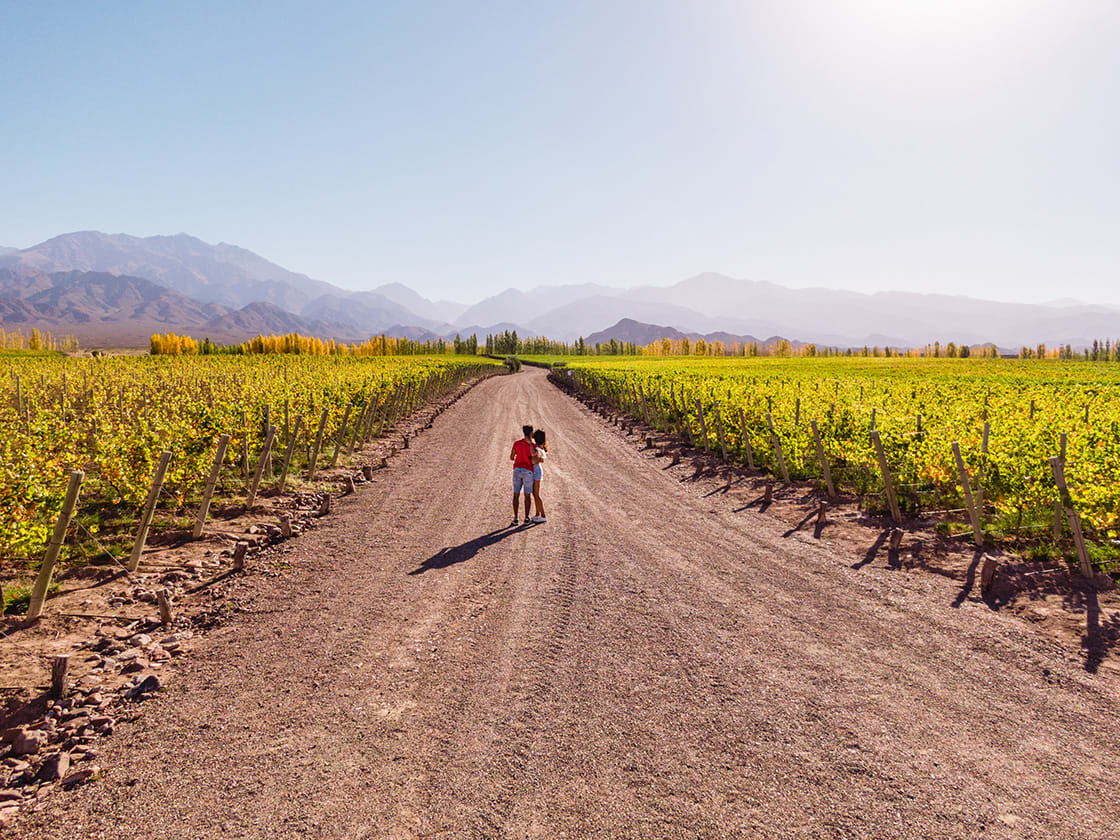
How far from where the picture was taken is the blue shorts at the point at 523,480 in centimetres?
1295

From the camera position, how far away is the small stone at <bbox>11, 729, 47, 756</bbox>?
17.4 feet

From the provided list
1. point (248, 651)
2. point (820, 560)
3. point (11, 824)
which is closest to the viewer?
point (11, 824)

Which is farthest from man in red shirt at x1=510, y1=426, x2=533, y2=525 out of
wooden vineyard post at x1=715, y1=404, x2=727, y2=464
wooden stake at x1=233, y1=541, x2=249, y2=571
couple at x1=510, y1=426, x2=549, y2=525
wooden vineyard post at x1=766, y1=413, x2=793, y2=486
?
wooden vineyard post at x1=715, y1=404, x2=727, y2=464

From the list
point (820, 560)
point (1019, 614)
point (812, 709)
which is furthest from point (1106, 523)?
point (812, 709)

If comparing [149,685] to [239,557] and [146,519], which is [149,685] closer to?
[239,557]

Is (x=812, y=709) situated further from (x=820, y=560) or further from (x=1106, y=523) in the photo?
(x=1106, y=523)

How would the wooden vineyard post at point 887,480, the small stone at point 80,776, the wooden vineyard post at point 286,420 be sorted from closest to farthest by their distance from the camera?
1. the small stone at point 80,776
2. the wooden vineyard post at point 887,480
3. the wooden vineyard post at point 286,420

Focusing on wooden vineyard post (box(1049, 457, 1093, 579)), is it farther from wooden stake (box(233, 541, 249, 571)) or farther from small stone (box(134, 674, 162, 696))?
wooden stake (box(233, 541, 249, 571))

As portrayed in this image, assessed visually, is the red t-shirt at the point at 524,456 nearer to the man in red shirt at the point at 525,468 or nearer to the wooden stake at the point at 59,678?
the man in red shirt at the point at 525,468

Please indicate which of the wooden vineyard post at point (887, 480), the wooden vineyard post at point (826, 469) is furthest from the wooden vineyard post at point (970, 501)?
the wooden vineyard post at point (826, 469)

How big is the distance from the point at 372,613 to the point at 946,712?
288 inches

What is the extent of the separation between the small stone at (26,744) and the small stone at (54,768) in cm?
30

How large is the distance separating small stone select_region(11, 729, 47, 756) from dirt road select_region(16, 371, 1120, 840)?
0.71 metres

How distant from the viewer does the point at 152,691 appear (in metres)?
6.38
